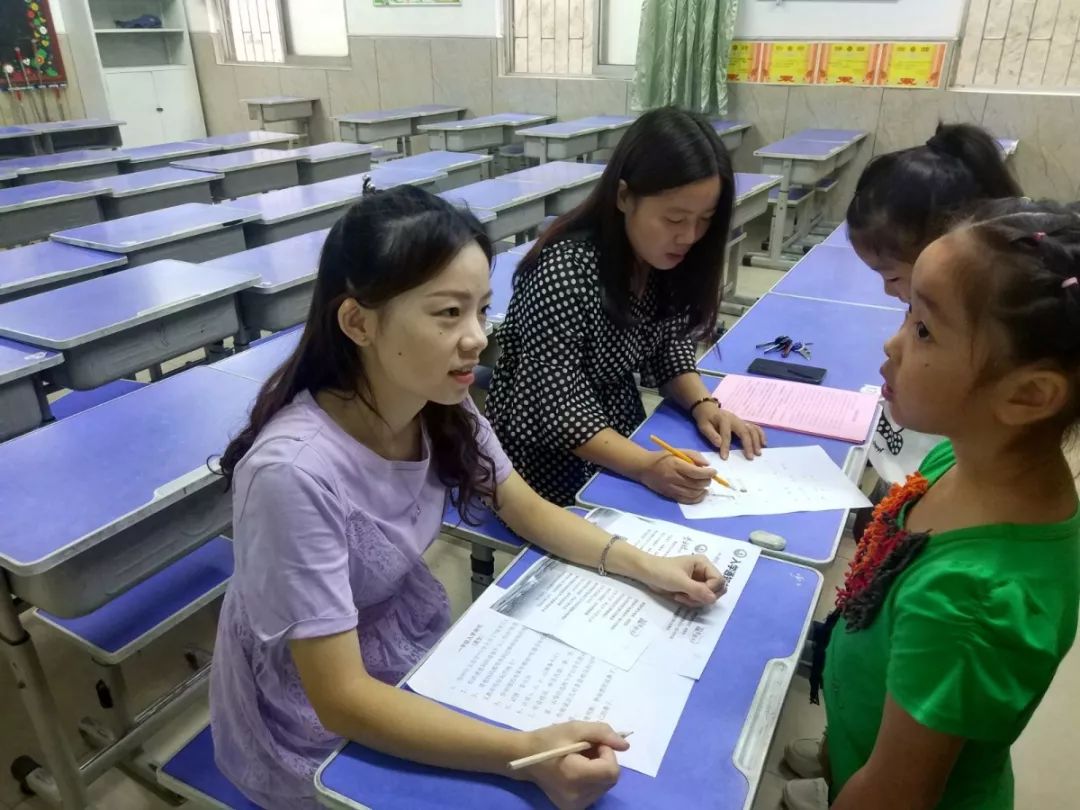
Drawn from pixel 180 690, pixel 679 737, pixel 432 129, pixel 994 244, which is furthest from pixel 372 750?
pixel 432 129

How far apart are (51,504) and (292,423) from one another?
569 millimetres

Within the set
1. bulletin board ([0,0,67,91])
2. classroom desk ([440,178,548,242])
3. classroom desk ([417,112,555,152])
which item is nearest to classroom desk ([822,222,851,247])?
classroom desk ([440,178,548,242])

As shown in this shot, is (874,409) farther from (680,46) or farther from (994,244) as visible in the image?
(680,46)

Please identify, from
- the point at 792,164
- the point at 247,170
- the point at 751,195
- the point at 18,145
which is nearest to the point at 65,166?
the point at 247,170

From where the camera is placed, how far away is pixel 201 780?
3.50ft

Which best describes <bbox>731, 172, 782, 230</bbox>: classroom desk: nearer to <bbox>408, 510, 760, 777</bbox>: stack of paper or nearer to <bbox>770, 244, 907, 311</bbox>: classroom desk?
<bbox>770, 244, 907, 311</bbox>: classroom desk

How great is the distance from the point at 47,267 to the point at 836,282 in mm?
2550

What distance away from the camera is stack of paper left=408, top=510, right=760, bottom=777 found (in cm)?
85

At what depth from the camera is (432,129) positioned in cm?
529

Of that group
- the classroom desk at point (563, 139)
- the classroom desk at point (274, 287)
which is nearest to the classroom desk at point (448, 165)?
the classroom desk at point (563, 139)

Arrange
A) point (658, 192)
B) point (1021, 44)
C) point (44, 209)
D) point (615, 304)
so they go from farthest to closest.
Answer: point (1021, 44) → point (44, 209) → point (615, 304) → point (658, 192)

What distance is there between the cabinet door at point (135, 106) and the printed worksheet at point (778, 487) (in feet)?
24.6

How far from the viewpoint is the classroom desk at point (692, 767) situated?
2.50ft

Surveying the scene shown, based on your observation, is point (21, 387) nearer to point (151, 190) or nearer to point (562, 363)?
point (562, 363)
